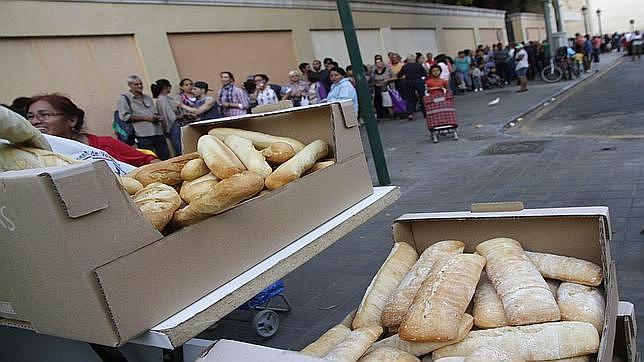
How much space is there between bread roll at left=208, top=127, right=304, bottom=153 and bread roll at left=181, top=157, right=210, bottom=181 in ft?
0.86

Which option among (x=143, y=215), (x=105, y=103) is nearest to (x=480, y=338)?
(x=143, y=215)

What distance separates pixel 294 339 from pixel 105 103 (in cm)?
740

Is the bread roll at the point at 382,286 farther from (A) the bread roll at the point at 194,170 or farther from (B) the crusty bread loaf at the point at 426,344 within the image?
(A) the bread roll at the point at 194,170

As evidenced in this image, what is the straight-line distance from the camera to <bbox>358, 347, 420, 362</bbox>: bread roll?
1484 mm

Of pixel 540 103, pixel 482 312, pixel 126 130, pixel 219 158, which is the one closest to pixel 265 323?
pixel 219 158

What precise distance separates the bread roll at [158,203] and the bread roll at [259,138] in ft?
1.68

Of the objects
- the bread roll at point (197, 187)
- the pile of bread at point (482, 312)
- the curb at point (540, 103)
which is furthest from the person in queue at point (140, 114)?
the pile of bread at point (482, 312)

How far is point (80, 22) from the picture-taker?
8867mm

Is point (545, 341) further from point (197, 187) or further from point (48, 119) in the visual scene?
point (48, 119)

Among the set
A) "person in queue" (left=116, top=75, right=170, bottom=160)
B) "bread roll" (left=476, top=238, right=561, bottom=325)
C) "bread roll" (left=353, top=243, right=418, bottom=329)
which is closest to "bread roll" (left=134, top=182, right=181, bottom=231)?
"bread roll" (left=353, top=243, right=418, bottom=329)

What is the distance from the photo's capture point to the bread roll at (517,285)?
1.51m

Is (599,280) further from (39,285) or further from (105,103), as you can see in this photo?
(105,103)

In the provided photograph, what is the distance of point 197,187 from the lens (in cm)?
164

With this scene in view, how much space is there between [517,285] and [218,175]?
3.41 feet
